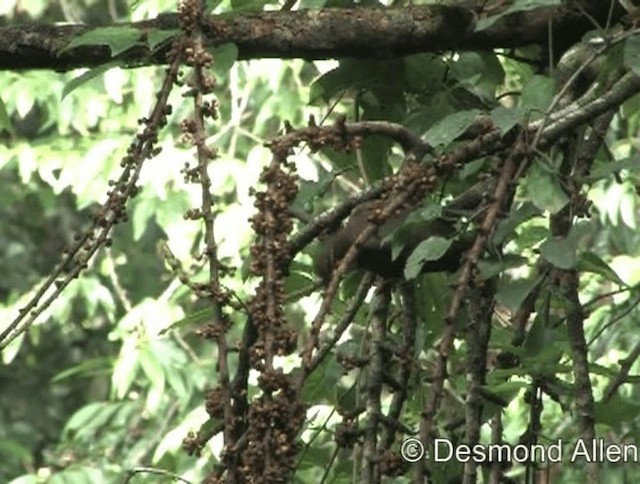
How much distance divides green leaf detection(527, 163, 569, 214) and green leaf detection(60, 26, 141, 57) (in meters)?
0.35

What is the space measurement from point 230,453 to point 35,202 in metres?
4.27

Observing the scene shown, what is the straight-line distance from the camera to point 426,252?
1210 mm

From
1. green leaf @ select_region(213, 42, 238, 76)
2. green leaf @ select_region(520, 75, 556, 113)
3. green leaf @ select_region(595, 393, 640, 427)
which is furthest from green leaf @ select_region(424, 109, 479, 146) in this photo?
green leaf @ select_region(595, 393, 640, 427)

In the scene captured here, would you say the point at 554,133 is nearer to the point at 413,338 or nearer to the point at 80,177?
the point at 413,338

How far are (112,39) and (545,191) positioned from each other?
15.0 inches

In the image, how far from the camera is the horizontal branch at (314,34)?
144 cm

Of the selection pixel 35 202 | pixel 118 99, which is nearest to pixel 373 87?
pixel 118 99

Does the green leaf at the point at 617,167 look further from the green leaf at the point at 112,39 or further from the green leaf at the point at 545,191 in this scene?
the green leaf at the point at 112,39

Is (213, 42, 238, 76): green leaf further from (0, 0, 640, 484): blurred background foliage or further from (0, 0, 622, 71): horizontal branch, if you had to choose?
(0, 0, 640, 484): blurred background foliage

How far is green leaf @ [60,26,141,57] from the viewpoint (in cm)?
133

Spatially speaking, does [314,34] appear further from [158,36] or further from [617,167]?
[617,167]

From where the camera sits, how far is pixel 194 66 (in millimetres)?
1256

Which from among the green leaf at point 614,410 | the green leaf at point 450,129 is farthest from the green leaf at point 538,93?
the green leaf at point 614,410

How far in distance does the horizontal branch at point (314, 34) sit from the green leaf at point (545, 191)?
251 mm
